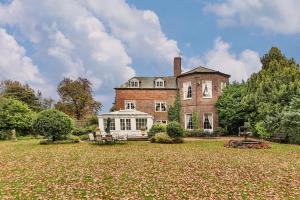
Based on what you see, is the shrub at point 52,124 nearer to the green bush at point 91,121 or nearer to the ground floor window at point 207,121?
the green bush at point 91,121

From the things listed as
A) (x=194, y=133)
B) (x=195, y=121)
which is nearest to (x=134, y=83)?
(x=195, y=121)

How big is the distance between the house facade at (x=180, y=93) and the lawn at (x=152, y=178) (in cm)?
1908

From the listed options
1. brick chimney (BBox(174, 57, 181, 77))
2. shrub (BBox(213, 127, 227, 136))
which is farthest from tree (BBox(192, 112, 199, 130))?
brick chimney (BBox(174, 57, 181, 77))

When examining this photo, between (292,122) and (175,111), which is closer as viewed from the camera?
(292,122)

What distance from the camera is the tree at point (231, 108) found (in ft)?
107

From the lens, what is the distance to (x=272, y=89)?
93.5 feet

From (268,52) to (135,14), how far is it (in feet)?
81.3

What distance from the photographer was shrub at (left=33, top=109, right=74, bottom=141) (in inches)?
974

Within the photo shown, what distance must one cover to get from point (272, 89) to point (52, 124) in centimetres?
2167

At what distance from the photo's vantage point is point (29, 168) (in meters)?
12.4

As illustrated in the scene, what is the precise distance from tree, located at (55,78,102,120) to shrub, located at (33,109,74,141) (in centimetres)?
2640

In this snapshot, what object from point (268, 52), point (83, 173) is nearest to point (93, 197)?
point (83, 173)

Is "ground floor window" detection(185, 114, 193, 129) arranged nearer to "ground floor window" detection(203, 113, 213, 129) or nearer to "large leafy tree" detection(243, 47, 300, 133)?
"ground floor window" detection(203, 113, 213, 129)

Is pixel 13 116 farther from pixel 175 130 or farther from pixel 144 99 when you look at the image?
pixel 175 130
